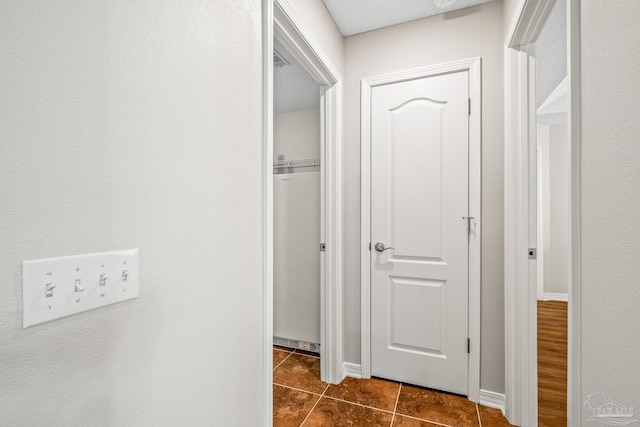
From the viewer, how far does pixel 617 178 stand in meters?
0.68

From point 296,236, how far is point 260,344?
1.58m

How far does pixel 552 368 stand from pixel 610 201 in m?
2.25

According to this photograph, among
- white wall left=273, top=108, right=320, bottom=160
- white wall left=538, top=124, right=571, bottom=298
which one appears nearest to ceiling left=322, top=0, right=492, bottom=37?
white wall left=273, top=108, right=320, bottom=160

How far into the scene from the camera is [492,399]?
179 cm

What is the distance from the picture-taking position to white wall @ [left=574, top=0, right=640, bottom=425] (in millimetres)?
627

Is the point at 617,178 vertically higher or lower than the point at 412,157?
lower

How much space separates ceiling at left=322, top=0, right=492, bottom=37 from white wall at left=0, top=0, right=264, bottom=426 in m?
1.04

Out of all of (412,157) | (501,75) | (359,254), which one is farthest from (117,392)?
(501,75)

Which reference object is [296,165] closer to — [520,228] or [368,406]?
[520,228]

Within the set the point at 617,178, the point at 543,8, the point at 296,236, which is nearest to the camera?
the point at 617,178

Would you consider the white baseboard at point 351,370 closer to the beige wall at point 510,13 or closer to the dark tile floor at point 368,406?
the dark tile floor at point 368,406

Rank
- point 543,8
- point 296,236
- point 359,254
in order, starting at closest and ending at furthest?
point 543,8
point 359,254
point 296,236

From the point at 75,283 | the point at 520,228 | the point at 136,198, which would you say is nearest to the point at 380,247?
the point at 520,228

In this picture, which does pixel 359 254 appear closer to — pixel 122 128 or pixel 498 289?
pixel 498 289
